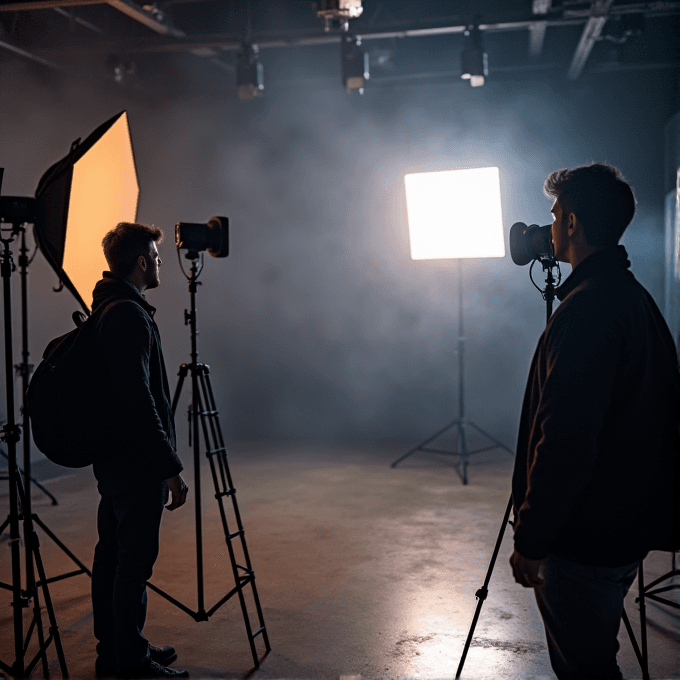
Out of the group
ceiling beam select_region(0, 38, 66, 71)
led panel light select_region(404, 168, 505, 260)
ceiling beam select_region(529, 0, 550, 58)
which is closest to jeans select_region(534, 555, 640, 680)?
led panel light select_region(404, 168, 505, 260)

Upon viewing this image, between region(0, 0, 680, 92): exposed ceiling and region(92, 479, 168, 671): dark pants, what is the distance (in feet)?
10.8

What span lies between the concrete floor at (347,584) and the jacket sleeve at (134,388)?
0.77 m

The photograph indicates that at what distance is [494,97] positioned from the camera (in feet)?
20.2

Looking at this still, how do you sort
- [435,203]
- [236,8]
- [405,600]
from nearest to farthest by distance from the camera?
[405,600]
[435,203]
[236,8]

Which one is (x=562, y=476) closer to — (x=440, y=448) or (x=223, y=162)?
(x=440, y=448)

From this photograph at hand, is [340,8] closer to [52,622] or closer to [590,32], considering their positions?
[590,32]

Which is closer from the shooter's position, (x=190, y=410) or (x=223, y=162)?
(x=190, y=410)

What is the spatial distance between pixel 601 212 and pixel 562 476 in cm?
51

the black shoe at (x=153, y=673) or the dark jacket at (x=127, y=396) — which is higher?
the dark jacket at (x=127, y=396)

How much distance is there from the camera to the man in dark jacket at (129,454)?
1981 millimetres

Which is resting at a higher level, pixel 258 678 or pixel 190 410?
pixel 190 410

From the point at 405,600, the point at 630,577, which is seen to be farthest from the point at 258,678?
the point at 630,577

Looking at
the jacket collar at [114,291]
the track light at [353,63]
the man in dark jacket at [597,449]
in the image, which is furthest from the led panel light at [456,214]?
the man in dark jacket at [597,449]

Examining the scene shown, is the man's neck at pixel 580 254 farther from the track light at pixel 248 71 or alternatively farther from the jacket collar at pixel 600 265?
the track light at pixel 248 71
